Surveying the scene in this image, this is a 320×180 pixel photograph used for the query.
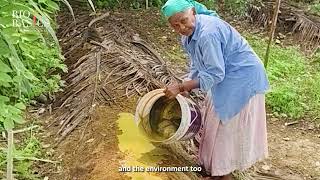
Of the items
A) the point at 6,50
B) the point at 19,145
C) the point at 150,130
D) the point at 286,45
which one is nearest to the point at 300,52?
the point at 286,45

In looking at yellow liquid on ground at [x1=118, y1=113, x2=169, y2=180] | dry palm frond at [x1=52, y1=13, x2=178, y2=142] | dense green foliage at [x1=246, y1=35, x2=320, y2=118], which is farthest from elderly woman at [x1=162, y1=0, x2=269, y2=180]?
dense green foliage at [x1=246, y1=35, x2=320, y2=118]

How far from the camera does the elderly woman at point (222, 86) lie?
258 centimetres

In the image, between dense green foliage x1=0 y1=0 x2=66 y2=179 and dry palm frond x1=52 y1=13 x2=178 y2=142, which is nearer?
dense green foliage x1=0 y1=0 x2=66 y2=179

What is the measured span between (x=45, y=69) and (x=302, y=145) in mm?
2072

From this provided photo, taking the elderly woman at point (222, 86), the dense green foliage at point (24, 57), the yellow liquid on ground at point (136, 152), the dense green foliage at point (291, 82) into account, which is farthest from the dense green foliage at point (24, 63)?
the dense green foliage at point (291, 82)

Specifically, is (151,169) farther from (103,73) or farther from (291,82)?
(291,82)

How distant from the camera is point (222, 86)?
2.77 meters

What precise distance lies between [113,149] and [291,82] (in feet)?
7.81

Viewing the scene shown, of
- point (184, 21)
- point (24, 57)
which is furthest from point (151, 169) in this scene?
point (24, 57)

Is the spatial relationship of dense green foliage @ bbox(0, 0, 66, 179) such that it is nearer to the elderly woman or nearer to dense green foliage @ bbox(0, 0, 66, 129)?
dense green foliage @ bbox(0, 0, 66, 129)

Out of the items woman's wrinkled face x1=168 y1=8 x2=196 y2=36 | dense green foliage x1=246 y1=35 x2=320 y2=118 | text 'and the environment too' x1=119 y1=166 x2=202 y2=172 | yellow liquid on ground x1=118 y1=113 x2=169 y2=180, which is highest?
woman's wrinkled face x1=168 y1=8 x2=196 y2=36

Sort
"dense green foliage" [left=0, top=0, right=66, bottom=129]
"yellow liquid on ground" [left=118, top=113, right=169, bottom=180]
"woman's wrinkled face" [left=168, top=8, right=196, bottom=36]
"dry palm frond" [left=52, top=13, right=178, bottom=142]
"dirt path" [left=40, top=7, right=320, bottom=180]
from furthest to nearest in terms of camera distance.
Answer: "dry palm frond" [left=52, top=13, right=178, bottom=142] < "dirt path" [left=40, top=7, right=320, bottom=180] < "yellow liquid on ground" [left=118, top=113, right=169, bottom=180] < "woman's wrinkled face" [left=168, top=8, right=196, bottom=36] < "dense green foliage" [left=0, top=0, right=66, bottom=129]

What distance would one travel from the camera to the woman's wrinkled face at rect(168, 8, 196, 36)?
2.55 metres

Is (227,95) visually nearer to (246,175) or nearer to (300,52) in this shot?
(246,175)
